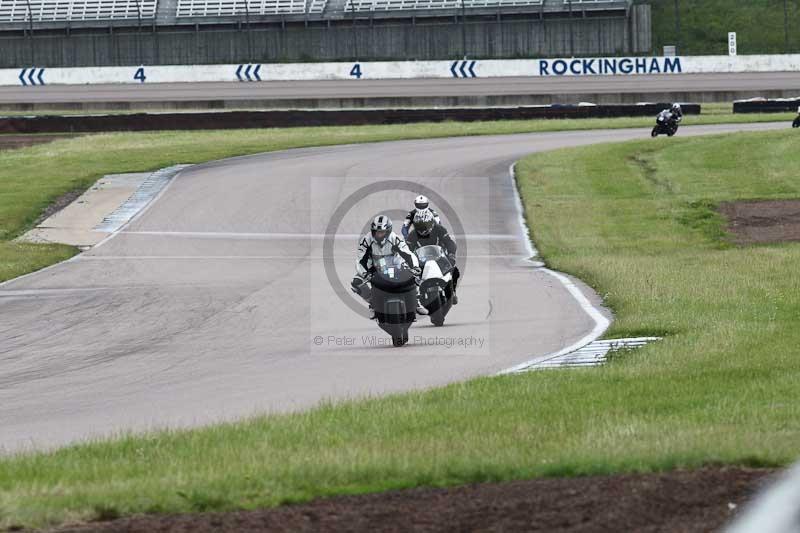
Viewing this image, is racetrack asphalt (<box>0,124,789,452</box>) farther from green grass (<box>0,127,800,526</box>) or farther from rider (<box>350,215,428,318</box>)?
green grass (<box>0,127,800,526</box>)

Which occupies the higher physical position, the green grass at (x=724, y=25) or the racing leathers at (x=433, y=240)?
the green grass at (x=724, y=25)

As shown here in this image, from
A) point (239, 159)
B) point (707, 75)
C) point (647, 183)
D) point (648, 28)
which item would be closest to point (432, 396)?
point (647, 183)

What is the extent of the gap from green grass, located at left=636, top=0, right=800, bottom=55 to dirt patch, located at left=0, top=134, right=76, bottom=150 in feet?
121

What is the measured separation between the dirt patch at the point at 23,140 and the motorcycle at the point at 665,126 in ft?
70.1

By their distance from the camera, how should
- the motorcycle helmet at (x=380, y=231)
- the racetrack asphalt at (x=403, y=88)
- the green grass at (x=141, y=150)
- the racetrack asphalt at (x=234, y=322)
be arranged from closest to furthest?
the racetrack asphalt at (x=234, y=322) → the motorcycle helmet at (x=380, y=231) → the green grass at (x=141, y=150) → the racetrack asphalt at (x=403, y=88)

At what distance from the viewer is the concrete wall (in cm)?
7106

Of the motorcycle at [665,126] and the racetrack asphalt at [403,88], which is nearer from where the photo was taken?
the motorcycle at [665,126]

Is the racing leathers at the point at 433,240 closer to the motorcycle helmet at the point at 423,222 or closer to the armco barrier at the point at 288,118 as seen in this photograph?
the motorcycle helmet at the point at 423,222

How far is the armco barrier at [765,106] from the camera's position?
173 feet

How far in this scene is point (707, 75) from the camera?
6506cm

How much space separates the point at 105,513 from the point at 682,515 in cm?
295

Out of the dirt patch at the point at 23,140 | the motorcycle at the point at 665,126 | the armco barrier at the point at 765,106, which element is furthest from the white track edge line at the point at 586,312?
the armco barrier at the point at 765,106

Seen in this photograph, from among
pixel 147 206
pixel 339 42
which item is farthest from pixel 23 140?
pixel 339 42

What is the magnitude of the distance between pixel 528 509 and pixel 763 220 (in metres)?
21.5
